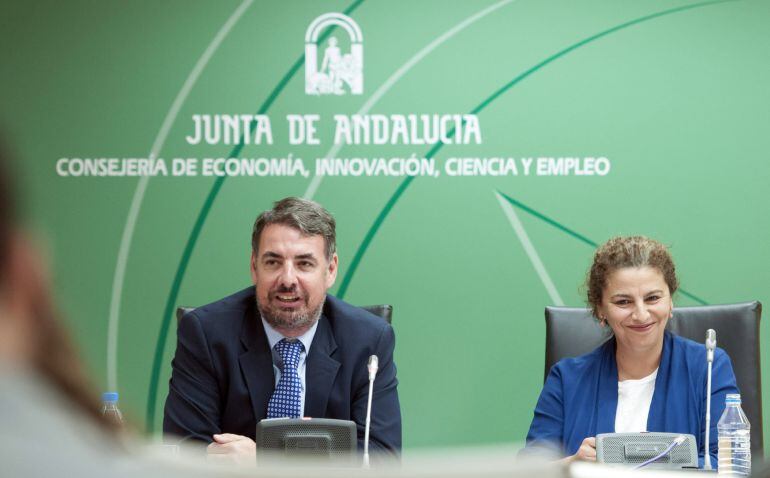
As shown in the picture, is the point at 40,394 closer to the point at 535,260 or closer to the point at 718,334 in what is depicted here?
the point at 718,334

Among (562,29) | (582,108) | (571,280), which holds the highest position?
(562,29)

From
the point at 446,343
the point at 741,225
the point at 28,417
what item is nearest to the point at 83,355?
the point at 28,417

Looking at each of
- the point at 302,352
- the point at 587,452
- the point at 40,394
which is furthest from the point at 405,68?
the point at 40,394

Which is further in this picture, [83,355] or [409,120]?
[409,120]

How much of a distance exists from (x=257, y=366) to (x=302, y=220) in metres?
0.49

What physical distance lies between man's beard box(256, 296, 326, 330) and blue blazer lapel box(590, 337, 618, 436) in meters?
0.92

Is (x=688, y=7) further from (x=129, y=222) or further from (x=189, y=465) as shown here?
(x=189, y=465)

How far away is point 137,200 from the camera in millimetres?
4238

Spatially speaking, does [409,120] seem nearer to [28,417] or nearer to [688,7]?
[688,7]

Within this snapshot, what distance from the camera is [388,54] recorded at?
4199mm

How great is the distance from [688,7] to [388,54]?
1.27 m

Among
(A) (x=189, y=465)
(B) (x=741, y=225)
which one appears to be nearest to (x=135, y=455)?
(A) (x=189, y=465)

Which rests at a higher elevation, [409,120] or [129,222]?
[409,120]

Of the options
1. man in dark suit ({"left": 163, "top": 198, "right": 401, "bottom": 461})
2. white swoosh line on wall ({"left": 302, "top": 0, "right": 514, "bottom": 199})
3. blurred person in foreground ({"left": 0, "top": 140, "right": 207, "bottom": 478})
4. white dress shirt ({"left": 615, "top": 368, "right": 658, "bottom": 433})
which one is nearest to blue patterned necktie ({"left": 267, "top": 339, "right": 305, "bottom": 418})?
man in dark suit ({"left": 163, "top": 198, "right": 401, "bottom": 461})
